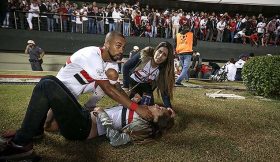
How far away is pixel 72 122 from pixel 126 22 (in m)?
13.8

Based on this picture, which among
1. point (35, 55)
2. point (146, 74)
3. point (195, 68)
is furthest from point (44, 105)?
point (195, 68)

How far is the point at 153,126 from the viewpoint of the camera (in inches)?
144

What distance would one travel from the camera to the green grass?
3475mm

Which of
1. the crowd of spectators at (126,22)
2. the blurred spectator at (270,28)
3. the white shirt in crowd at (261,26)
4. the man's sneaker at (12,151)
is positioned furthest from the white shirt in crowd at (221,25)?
the man's sneaker at (12,151)

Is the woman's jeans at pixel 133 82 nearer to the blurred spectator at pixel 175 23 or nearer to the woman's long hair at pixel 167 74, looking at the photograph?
the woman's long hair at pixel 167 74

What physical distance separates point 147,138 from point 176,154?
451mm

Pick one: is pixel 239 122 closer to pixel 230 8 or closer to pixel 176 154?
pixel 176 154

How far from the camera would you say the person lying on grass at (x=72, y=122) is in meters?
2.87

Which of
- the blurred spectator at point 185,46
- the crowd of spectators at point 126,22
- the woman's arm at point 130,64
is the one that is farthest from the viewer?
the crowd of spectators at point 126,22

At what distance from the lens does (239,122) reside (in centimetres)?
505

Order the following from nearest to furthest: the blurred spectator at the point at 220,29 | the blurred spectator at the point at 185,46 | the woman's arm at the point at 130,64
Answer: the woman's arm at the point at 130,64, the blurred spectator at the point at 185,46, the blurred spectator at the point at 220,29

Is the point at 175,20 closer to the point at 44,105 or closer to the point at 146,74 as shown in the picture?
the point at 146,74

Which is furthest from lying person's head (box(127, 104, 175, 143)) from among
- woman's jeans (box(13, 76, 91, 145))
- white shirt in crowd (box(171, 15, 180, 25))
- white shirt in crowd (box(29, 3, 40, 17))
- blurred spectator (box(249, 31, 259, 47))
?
blurred spectator (box(249, 31, 259, 47))

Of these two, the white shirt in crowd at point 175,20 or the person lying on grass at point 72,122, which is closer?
the person lying on grass at point 72,122
